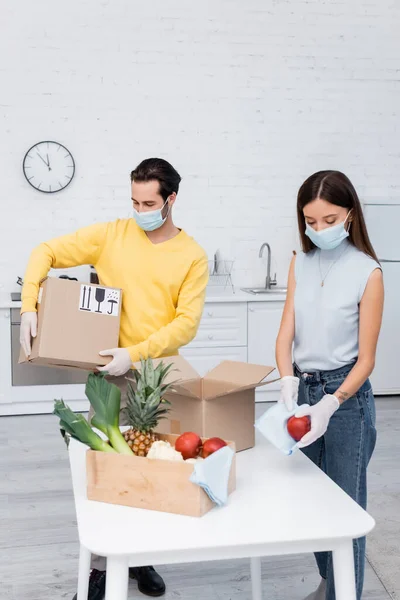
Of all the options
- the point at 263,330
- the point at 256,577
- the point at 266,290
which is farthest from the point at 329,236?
the point at 266,290

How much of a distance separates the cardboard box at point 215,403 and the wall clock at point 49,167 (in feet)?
10.8

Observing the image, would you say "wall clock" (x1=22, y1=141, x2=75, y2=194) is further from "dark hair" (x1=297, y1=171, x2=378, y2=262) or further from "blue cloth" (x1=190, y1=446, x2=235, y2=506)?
"blue cloth" (x1=190, y1=446, x2=235, y2=506)

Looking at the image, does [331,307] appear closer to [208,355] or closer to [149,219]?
[149,219]

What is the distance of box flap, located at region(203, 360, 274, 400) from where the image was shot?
5.83ft

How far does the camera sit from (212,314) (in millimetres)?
4676

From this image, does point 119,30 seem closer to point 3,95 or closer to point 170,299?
point 3,95

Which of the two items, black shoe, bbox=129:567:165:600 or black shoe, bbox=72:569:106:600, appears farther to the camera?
black shoe, bbox=129:567:165:600

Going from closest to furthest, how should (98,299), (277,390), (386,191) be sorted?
(98,299) → (277,390) → (386,191)

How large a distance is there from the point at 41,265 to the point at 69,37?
3095mm

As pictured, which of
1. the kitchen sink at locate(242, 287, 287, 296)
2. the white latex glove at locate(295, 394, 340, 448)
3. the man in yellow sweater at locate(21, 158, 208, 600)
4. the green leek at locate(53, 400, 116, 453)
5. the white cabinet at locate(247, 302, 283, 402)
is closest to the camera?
the green leek at locate(53, 400, 116, 453)

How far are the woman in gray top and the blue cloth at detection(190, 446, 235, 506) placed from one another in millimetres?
369

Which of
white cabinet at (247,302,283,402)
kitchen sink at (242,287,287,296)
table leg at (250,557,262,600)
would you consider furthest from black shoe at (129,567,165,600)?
kitchen sink at (242,287,287,296)

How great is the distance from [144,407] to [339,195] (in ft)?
2.47

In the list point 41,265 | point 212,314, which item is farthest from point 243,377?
point 212,314
